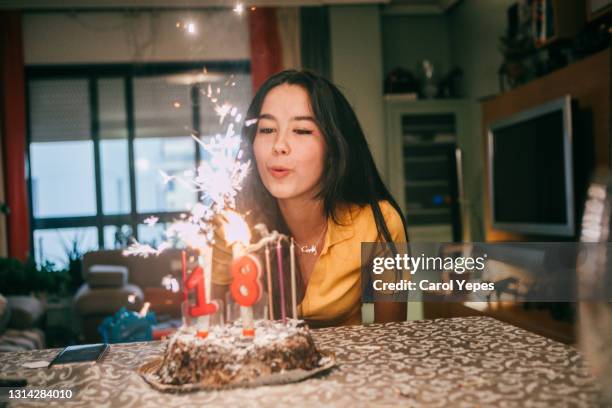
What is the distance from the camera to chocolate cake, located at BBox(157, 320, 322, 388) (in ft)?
2.88

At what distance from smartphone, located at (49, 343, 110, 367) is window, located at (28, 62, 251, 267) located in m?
3.93

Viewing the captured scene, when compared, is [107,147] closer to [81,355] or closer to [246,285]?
[81,355]

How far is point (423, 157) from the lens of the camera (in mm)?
5016

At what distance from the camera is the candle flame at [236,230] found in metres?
1.01

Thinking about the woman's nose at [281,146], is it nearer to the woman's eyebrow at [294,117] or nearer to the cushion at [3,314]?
the woman's eyebrow at [294,117]

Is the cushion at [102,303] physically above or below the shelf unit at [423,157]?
below

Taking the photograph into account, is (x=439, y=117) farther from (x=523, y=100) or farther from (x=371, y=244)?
(x=371, y=244)

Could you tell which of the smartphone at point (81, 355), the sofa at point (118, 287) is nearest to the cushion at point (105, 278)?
the sofa at point (118, 287)

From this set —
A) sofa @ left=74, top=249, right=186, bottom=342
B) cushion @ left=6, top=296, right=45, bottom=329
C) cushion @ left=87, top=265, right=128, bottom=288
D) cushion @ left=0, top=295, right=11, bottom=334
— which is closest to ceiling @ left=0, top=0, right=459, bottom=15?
sofa @ left=74, top=249, right=186, bottom=342

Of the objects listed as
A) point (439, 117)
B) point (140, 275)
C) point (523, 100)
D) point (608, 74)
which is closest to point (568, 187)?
point (608, 74)

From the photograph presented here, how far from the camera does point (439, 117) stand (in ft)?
16.4

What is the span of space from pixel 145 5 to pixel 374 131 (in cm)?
251

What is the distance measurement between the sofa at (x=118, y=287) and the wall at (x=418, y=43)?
3.09 meters

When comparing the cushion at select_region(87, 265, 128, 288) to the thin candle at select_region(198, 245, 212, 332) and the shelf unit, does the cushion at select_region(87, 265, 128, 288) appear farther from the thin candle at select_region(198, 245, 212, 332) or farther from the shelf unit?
the thin candle at select_region(198, 245, 212, 332)
